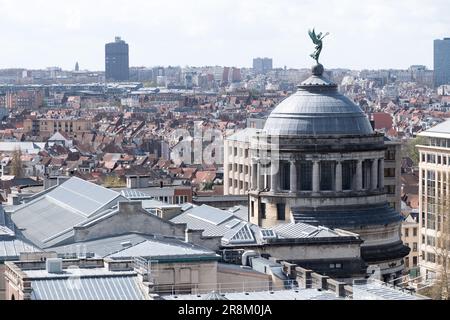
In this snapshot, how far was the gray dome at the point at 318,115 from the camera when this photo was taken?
5128 cm

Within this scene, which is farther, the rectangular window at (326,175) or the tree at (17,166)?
the tree at (17,166)

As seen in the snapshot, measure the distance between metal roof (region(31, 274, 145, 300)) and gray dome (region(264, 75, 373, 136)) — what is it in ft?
66.9

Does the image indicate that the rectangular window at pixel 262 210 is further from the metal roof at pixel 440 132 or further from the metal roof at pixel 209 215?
the metal roof at pixel 440 132

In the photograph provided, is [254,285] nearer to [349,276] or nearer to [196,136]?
[349,276]

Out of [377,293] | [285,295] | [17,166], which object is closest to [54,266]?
[285,295]

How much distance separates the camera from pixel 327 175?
51.2 metres

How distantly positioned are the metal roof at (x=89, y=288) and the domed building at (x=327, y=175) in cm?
1930

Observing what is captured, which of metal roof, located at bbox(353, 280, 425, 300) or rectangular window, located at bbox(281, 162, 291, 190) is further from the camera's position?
rectangular window, located at bbox(281, 162, 291, 190)

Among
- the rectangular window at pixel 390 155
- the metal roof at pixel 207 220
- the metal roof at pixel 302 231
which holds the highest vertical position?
the rectangular window at pixel 390 155

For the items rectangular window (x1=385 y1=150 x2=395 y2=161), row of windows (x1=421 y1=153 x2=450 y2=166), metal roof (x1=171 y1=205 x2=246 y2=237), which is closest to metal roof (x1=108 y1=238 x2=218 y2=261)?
metal roof (x1=171 y1=205 x2=246 y2=237)

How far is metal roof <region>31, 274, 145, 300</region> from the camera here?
2995 centimetres

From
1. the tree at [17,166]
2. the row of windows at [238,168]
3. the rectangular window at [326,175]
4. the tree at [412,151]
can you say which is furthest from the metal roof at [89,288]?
the tree at [412,151]

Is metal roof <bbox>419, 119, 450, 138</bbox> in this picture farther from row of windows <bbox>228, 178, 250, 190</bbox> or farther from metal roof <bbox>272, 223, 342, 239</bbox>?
metal roof <bbox>272, 223, 342, 239</bbox>
